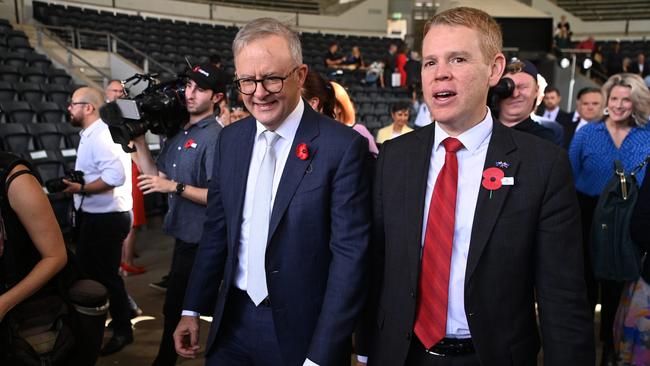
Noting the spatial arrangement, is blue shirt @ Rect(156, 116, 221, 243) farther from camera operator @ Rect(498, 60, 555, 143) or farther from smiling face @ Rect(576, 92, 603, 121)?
smiling face @ Rect(576, 92, 603, 121)

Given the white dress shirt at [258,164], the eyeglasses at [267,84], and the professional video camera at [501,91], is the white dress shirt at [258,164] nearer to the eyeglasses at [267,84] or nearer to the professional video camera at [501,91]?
the eyeglasses at [267,84]

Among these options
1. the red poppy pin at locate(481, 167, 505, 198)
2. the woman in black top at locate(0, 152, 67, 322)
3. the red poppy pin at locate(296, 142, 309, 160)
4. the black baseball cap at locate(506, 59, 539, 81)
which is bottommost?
the woman in black top at locate(0, 152, 67, 322)

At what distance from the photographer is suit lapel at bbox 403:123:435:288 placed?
1256mm

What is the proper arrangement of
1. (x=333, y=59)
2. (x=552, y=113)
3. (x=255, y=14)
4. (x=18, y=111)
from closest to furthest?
(x=552, y=113) → (x=18, y=111) → (x=333, y=59) → (x=255, y=14)

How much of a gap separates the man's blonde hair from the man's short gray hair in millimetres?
368

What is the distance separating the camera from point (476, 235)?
1.20 meters

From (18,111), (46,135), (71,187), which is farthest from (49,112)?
(71,187)

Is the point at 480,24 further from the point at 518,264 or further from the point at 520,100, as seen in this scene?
the point at 520,100

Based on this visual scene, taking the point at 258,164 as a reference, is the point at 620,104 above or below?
above

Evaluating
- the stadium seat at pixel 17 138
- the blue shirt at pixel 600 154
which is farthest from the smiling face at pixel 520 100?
the stadium seat at pixel 17 138

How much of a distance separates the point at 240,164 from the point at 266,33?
1.24 feet

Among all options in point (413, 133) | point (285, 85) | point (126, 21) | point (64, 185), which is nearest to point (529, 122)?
point (413, 133)

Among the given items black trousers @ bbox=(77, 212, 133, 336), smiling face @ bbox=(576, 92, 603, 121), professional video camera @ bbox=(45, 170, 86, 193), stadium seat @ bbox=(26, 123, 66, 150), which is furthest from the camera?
stadium seat @ bbox=(26, 123, 66, 150)

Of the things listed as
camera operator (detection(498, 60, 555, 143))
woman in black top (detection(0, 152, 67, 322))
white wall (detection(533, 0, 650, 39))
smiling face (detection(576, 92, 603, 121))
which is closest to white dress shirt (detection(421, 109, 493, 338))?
woman in black top (detection(0, 152, 67, 322))
